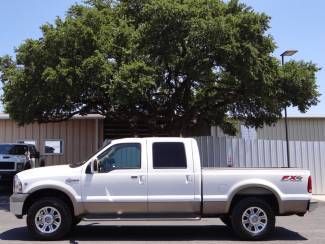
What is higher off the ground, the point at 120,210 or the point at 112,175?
the point at 112,175

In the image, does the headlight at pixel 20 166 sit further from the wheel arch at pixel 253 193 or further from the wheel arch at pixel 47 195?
the wheel arch at pixel 253 193

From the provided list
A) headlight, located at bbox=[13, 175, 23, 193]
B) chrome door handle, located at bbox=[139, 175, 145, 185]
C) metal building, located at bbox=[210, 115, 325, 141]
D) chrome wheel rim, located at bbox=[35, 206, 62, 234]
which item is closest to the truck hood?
headlight, located at bbox=[13, 175, 23, 193]

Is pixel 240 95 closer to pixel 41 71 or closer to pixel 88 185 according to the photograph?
pixel 41 71

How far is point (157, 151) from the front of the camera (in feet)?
36.2

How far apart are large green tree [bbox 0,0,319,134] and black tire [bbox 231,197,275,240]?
332 inches

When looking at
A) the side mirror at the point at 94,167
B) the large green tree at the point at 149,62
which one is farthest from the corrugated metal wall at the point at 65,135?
the side mirror at the point at 94,167

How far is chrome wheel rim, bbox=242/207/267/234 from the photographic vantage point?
35.6 feet

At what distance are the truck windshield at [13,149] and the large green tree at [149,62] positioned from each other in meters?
2.09

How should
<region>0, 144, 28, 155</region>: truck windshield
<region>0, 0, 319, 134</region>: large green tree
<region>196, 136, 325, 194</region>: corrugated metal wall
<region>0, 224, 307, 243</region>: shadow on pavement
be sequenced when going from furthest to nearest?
<region>0, 144, 28, 155</region>: truck windshield
<region>196, 136, 325, 194</region>: corrugated metal wall
<region>0, 0, 319, 134</region>: large green tree
<region>0, 224, 307, 243</region>: shadow on pavement

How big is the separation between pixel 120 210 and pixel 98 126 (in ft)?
64.6

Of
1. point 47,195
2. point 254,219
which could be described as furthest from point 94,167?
point 254,219

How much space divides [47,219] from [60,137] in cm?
1985

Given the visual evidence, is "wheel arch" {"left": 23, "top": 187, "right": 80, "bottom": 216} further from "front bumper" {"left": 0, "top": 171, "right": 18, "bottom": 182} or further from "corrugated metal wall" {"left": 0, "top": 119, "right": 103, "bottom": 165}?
"corrugated metal wall" {"left": 0, "top": 119, "right": 103, "bottom": 165}

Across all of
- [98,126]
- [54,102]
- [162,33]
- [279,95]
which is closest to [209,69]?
[162,33]
